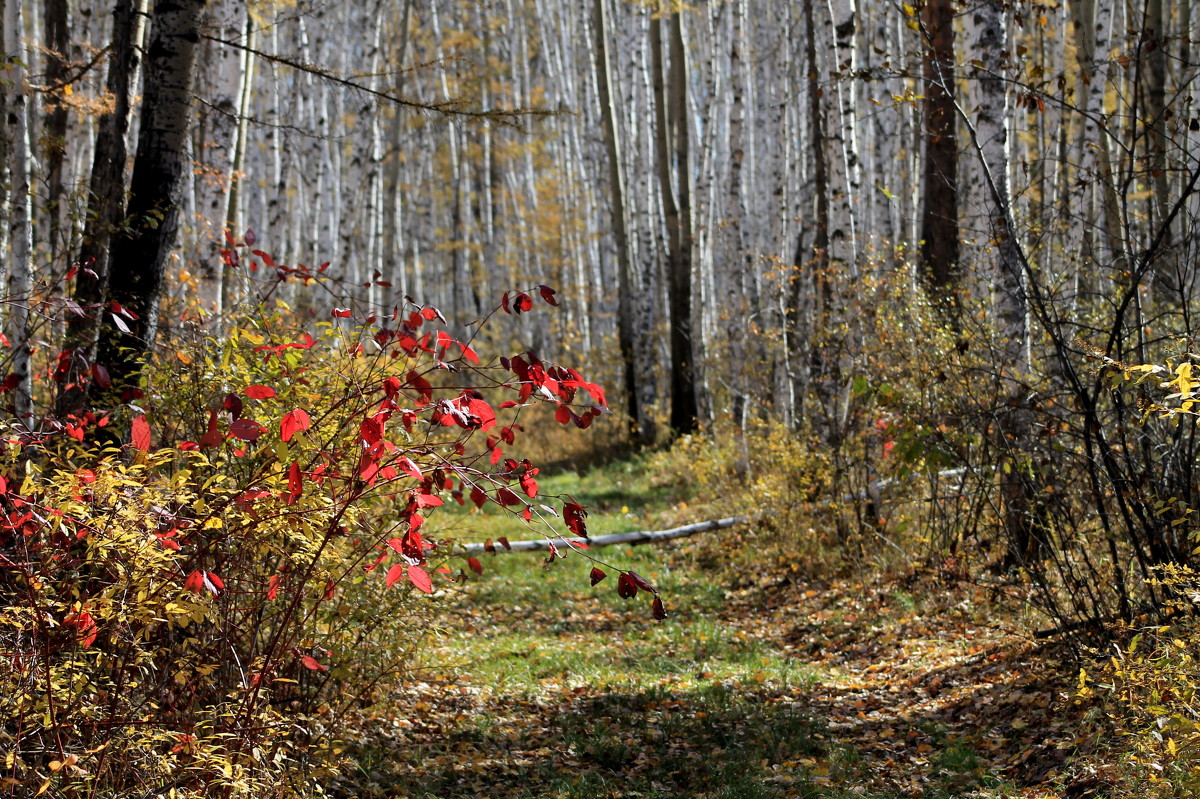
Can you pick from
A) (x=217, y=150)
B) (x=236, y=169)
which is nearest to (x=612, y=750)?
(x=217, y=150)

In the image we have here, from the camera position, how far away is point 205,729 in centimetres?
310

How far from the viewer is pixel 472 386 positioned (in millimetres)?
3088

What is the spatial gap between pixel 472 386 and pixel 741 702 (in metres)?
2.93

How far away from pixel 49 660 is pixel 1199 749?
3446 millimetres

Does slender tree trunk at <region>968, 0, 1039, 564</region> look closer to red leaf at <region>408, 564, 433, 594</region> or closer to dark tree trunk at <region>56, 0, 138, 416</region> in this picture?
red leaf at <region>408, 564, 433, 594</region>

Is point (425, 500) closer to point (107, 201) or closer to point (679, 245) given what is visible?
point (107, 201)

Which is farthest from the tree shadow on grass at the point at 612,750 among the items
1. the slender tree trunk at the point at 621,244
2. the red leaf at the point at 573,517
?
the slender tree trunk at the point at 621,244

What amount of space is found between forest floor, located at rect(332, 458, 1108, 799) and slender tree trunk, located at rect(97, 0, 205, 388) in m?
2.08

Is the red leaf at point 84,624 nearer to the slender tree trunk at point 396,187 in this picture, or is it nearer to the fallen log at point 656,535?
the fallen log at point 656,535

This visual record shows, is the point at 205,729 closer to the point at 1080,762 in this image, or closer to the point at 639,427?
the point at 1080,762

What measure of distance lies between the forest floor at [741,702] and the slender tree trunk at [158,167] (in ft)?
6.82

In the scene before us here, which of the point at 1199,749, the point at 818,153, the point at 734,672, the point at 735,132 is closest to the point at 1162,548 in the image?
the point at 1199,749

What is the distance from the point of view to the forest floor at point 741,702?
4.11 meters

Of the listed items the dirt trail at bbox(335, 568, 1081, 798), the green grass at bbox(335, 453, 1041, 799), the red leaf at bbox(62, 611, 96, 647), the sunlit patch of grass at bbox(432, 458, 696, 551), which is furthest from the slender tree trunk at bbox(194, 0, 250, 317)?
the red leaf at bbox(62, 611, 96, 647)
